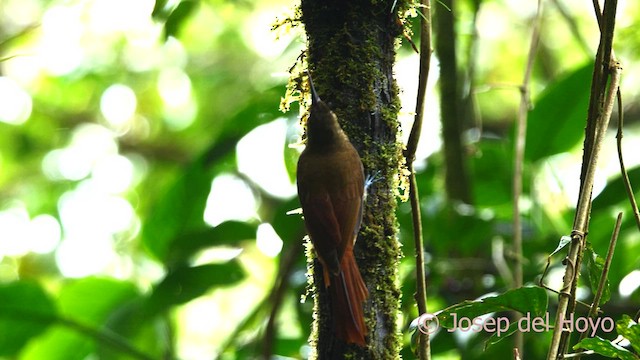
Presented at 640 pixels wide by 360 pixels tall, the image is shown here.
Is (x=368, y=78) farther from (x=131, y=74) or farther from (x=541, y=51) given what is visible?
(x=131, y=74)

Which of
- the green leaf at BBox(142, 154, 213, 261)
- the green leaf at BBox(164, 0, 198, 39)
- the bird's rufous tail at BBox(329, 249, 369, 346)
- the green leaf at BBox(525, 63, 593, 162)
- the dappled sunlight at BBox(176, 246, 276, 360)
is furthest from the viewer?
the dappled sunlight at BBox(176, 246, 276, 360)

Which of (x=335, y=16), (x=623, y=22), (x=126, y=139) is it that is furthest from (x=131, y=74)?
(x=335, y=16)

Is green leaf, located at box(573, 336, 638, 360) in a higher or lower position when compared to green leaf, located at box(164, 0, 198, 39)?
lower

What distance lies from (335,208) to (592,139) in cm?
67

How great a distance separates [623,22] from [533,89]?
3.66 feet

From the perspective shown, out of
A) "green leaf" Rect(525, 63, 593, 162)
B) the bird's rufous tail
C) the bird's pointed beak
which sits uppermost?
"green leaf" Rect(525, 63, 593, 162)

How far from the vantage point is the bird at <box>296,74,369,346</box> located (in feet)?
5.68

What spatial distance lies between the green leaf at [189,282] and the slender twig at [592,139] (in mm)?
1815

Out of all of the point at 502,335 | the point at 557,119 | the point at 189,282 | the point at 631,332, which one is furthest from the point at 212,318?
the point at 631,332

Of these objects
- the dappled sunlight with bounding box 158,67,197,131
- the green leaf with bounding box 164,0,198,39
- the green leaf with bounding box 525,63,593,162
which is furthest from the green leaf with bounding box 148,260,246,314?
the dappled sunlight with bounding box 158,67,197,131

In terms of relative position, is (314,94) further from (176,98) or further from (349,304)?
(176,98)

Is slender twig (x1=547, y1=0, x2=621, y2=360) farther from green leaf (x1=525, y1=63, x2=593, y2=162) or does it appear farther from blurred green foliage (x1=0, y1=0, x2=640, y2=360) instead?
green leaf (x1=525, y1=63, x2=593, y2=162)

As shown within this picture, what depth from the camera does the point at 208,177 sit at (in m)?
3.90

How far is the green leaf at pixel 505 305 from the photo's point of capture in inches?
80.0
